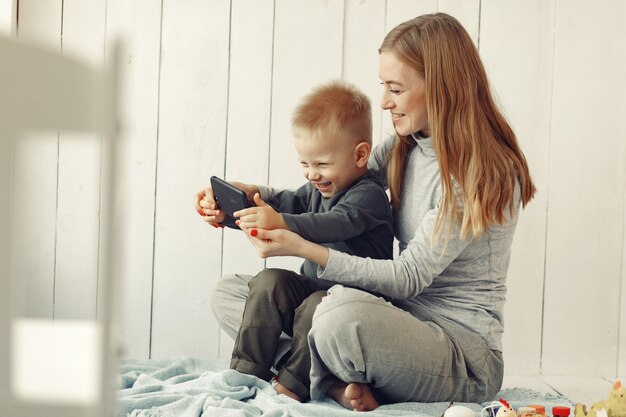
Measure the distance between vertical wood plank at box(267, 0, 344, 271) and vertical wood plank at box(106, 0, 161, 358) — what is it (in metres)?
0.27

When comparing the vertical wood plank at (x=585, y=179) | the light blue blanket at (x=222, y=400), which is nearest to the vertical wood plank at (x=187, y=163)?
the light blue blanket at (x=222, y=400)

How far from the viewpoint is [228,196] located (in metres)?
1.57

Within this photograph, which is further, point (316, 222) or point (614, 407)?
point (316, 222)

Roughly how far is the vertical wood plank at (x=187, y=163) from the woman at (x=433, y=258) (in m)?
0.52

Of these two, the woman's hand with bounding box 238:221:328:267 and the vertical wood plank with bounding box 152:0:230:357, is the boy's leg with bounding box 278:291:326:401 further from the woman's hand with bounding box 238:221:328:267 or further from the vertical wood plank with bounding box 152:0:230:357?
the vertical wood plank with bounding box 152:0:230:357

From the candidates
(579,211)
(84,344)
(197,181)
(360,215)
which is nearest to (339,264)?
(360,215)

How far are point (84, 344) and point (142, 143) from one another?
1.43 m

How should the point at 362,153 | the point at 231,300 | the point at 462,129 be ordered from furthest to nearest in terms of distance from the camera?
the point at 231,300 < the point at 362,153 < the point at 462,129

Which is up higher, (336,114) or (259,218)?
(336,114)

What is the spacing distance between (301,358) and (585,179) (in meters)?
0.86

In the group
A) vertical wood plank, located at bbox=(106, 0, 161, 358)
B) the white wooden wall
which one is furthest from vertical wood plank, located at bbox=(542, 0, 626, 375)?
vertical wood plank, located at bbox=(106, 0, 161, 358)

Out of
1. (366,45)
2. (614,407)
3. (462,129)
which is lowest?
(614,407)

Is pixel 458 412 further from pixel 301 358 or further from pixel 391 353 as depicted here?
pixel 301 358

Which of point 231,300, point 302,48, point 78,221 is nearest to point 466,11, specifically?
point 302,48
